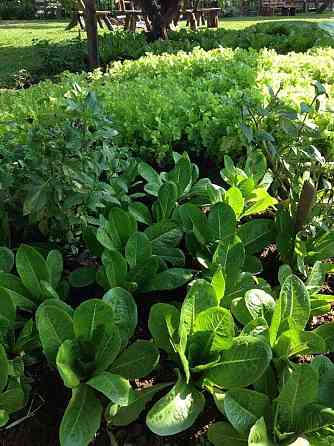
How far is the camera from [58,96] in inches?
172

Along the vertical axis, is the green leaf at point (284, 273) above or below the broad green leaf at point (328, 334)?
above

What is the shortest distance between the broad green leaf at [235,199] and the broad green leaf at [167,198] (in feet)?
0.90

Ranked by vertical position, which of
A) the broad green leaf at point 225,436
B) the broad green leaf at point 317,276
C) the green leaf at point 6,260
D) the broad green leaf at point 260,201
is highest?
the broad green leaf at point 260,201

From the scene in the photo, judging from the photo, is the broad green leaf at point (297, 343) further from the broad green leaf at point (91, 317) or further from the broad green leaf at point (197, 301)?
the broad green leaf at point (91, 317)

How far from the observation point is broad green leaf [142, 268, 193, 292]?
8.00 feet

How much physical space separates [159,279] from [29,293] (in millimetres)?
572

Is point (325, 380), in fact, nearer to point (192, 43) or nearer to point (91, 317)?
point (91, 317)

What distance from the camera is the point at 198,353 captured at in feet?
6.81

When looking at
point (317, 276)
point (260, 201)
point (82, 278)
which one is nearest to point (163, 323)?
point (82, 278)

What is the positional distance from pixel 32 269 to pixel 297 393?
1196 millimetres

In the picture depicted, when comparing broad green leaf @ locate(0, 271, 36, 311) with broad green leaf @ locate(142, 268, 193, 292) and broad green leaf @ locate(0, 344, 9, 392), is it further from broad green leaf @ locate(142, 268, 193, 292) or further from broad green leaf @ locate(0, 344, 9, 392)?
broad green leaf @ locate(142, 268, 193, 292)

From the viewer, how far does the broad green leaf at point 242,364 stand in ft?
6.24

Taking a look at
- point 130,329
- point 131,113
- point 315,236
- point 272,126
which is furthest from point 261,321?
point 131,113

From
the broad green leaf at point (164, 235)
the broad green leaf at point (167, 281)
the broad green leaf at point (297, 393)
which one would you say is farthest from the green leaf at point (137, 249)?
the broad green leaf at point (297, 393)
